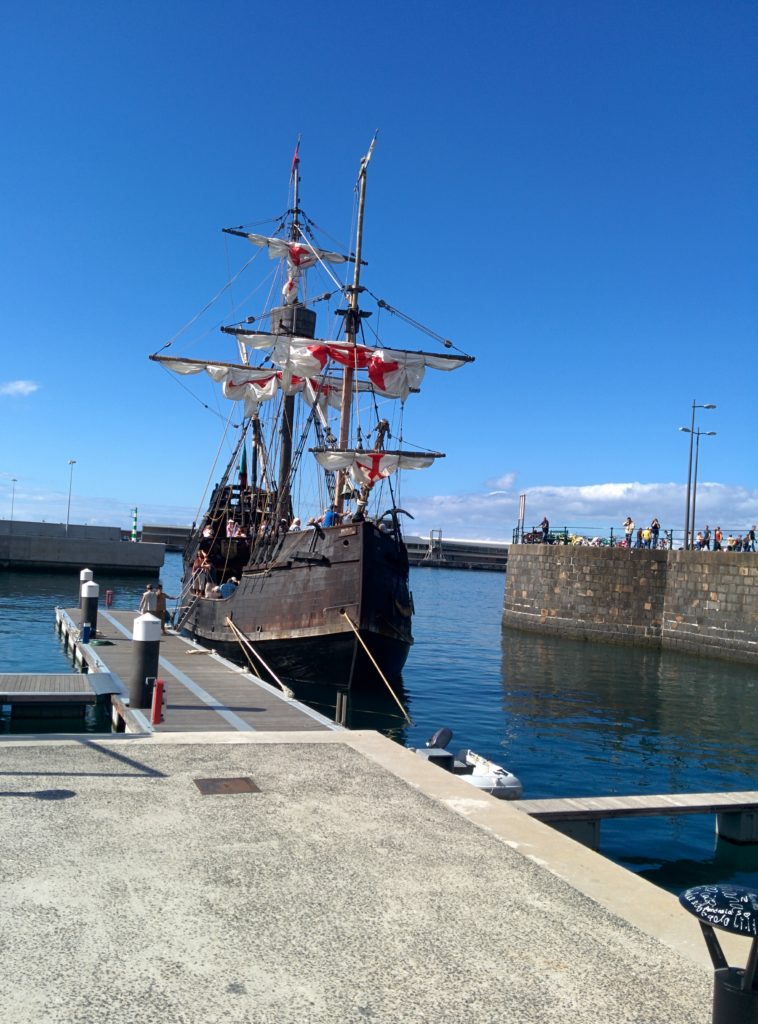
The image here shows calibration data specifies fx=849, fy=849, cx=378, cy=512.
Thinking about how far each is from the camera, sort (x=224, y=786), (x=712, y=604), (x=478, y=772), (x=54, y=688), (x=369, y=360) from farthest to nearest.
→ (x=712, y=604), (x=369, y=360), (x=54, y=688), (x=478, y=772), (x=224, y=786)

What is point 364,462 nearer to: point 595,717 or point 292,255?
point 595,717

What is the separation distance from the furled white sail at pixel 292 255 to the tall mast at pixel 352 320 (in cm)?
1040

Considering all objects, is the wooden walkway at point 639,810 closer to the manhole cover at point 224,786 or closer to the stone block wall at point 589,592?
the manhole cover at point 224,786

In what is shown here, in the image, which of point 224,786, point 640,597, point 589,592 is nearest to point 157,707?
point 224,786

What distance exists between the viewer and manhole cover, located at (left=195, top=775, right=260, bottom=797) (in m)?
7.57

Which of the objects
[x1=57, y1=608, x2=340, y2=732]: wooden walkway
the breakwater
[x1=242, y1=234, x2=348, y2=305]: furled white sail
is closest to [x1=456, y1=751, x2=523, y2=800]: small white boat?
[x1=57, y1=608, x2=340, y2=732]: wooden walkway

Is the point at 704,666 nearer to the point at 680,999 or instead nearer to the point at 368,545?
the point at 368,545

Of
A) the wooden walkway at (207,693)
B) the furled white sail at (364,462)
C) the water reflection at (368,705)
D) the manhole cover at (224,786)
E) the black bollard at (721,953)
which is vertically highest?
the furled white sail at (364,462)

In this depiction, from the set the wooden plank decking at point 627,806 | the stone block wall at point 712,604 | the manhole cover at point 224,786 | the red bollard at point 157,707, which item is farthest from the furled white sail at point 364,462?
the manhole cover at point 224,786

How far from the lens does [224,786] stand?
7.78 m

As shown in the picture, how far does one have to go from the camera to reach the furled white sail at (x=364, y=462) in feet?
77.8

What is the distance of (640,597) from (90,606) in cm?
2291

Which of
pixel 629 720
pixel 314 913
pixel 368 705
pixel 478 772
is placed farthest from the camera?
pixel 629 720

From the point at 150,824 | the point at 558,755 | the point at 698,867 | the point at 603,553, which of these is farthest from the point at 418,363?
the point at 150,824
